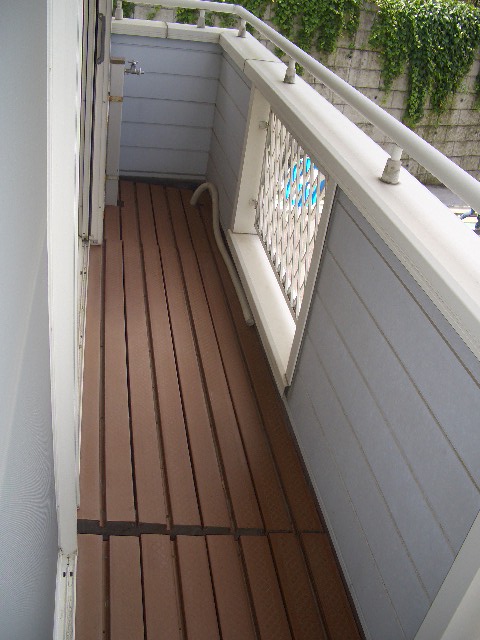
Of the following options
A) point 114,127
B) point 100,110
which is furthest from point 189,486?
point 114,127

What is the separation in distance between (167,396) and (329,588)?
0.89m

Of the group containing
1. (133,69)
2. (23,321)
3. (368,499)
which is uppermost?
(23,321)

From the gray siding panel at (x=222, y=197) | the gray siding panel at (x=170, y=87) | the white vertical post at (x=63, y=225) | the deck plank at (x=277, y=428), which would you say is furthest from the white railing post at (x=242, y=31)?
the white vertical post at (x=63, y=225)

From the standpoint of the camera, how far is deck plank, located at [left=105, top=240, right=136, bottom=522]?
1.90m

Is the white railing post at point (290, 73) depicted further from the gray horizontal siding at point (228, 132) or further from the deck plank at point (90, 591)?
the deck plank at point (90, 591)

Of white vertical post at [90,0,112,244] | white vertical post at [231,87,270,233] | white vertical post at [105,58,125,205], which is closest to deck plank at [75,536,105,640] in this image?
white vertical post at [90,0,112,244]

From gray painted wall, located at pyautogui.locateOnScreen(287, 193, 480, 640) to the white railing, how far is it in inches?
16.9

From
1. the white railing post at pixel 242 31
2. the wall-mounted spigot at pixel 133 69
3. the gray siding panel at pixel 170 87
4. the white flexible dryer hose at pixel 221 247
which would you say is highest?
the white railing post at pixel 242 31

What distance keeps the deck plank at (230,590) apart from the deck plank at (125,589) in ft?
0.67

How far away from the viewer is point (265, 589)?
173 centimetres

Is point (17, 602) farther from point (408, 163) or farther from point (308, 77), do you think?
point (408, 163)

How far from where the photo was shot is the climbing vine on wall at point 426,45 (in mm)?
7648

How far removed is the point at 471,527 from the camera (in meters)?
1.19

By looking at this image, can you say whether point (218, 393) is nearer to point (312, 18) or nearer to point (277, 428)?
point (277, 428)
